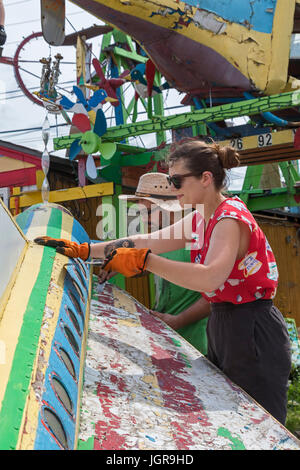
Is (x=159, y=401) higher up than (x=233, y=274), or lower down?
lower down

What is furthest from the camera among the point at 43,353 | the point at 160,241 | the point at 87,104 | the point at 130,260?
the point at 87,104

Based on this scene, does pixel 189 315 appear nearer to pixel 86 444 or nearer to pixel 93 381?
pixel 93 381

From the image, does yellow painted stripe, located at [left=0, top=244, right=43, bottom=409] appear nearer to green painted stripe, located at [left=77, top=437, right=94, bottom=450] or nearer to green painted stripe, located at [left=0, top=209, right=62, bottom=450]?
green painted stripe, located at [left=0, top=209, right=62, bottom=450]

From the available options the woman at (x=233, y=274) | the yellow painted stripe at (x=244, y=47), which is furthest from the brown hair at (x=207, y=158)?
the yellow painted stripe at (x=244, y=47)

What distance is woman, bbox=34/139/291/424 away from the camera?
2133 mm

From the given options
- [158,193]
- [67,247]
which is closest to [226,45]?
[158,193]

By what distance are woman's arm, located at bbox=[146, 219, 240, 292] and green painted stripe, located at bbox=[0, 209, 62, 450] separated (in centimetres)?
45

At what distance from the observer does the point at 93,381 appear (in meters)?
1.85

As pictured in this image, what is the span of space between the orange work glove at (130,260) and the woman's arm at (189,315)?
108 centimetres

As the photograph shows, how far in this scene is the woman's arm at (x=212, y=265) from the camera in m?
2.02

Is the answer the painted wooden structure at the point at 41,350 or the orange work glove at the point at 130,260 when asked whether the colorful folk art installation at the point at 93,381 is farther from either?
the orange work glove at the point at 130,260

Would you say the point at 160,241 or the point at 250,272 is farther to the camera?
the point at 160,241

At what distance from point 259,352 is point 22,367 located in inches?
46.9
